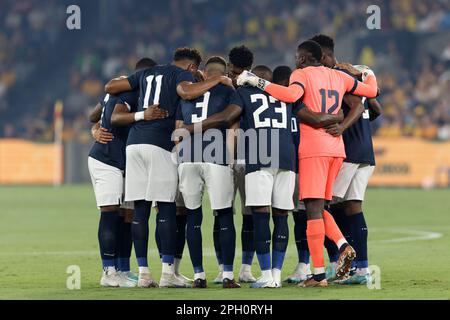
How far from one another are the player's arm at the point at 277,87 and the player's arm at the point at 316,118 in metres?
0.19

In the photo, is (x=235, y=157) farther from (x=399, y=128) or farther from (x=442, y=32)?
(x=442, y=32)

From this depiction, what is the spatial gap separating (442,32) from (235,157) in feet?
86.0

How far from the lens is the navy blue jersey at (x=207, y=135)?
35.3 feet

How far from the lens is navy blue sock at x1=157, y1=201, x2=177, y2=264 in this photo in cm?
1089

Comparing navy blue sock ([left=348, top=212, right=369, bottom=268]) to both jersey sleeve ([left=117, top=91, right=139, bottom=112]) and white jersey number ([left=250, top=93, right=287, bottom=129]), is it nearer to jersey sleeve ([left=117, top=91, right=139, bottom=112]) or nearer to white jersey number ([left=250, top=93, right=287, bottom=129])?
white jersey number ([left=250, top=93, right=287, bottom=129])

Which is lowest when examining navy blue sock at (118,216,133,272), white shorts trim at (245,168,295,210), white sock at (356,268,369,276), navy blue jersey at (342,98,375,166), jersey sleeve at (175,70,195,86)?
white sock at (356,268,369,276)

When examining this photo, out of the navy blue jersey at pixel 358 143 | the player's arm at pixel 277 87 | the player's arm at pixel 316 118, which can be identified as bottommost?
the navy blue jersey at pixel 358 143

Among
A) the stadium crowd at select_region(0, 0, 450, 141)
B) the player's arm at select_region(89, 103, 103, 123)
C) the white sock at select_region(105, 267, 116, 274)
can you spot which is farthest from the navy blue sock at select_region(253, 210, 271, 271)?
the stadium crowd at select_region(0, 0, 450, 141)

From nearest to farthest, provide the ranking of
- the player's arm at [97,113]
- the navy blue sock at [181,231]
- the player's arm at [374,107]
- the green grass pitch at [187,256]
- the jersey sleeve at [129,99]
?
1. the green grass pitch at [187,256]
2. the jersey sleeve at [129,99]
3. the navy blue sock at [181,231]
4. the player's arm at [374,107]
5. the player's arm at [97,113]

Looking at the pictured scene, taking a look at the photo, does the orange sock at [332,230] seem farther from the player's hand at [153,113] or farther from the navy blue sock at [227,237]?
the player's hand at [153,113]

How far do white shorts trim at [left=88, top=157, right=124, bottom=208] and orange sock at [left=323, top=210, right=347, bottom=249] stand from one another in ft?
7.22

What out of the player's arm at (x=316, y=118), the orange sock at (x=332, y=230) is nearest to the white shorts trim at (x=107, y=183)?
the player's arm at (x=316, y=118)

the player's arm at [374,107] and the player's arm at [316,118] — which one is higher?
the player's arm at [374,107]

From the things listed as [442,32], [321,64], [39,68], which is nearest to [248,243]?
[321,64]
